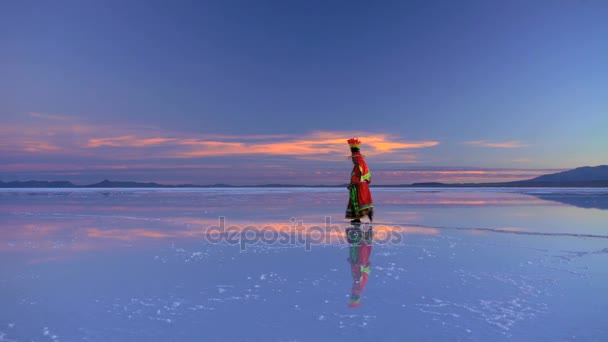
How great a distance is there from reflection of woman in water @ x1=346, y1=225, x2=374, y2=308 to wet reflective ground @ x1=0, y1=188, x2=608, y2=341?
0.08 ft

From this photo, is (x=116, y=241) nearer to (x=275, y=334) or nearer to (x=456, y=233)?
(x=275, y=334)

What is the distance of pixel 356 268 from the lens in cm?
485

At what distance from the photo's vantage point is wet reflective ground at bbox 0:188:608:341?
294 cm

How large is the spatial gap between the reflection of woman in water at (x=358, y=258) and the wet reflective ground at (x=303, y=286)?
0.02 metres

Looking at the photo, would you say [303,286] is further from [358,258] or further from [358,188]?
[358,188]

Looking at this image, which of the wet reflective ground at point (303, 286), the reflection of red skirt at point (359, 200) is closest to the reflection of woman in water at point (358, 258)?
the wet reflective ground at point (303, 286)

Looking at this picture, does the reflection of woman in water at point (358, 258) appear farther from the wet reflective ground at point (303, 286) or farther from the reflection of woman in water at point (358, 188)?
the reflection of woman in water at point (358, 188)

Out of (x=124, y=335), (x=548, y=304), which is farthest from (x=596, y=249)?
(x=124, y=335)

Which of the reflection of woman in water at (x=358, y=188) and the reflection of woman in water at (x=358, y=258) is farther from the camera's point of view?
the reflection of woman in water at (x=358, y=188)

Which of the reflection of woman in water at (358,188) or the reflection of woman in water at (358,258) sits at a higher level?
the reflection of woman in water at (358,188)

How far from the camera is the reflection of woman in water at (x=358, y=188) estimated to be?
8.98 m

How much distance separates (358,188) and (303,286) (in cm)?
514

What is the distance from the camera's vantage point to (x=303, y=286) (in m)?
4.07

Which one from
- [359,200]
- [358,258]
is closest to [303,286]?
[358,258]
